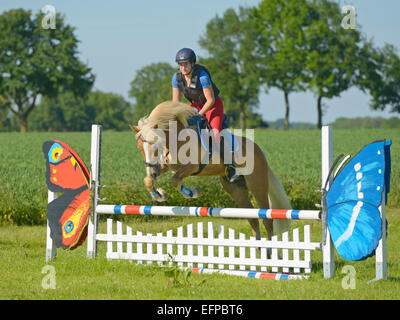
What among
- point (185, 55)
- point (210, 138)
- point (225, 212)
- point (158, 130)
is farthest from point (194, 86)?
point (225, 212)

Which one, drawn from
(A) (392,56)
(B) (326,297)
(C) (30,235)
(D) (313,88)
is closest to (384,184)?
(B) (326,297)

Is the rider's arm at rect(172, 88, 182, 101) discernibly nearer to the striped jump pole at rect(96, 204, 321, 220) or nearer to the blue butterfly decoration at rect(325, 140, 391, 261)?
the striped jump pole at rect(96, 204, 321, 220)

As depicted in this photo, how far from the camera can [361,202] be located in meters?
5.61

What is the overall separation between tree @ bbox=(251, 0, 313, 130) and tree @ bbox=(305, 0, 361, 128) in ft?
3.65

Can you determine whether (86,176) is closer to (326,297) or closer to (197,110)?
(197,110)

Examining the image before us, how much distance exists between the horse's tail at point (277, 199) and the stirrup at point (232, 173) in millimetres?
658

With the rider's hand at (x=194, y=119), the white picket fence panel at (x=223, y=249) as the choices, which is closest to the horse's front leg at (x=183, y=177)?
the white picket fence panel at (x=223, y=249)

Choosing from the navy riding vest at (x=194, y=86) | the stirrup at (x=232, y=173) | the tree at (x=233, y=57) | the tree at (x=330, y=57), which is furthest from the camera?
the tree at (x=233, y=57)

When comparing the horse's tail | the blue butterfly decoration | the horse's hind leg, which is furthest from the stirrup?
the blue butterfly decoration

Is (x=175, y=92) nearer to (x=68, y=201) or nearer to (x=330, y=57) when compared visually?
(x=68, y=201)

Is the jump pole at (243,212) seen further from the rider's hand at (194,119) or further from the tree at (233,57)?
the tree at (233,57)

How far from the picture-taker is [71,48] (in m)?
59.1

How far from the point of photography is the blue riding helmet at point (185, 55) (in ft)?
20.8

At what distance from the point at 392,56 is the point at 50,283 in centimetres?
5299
